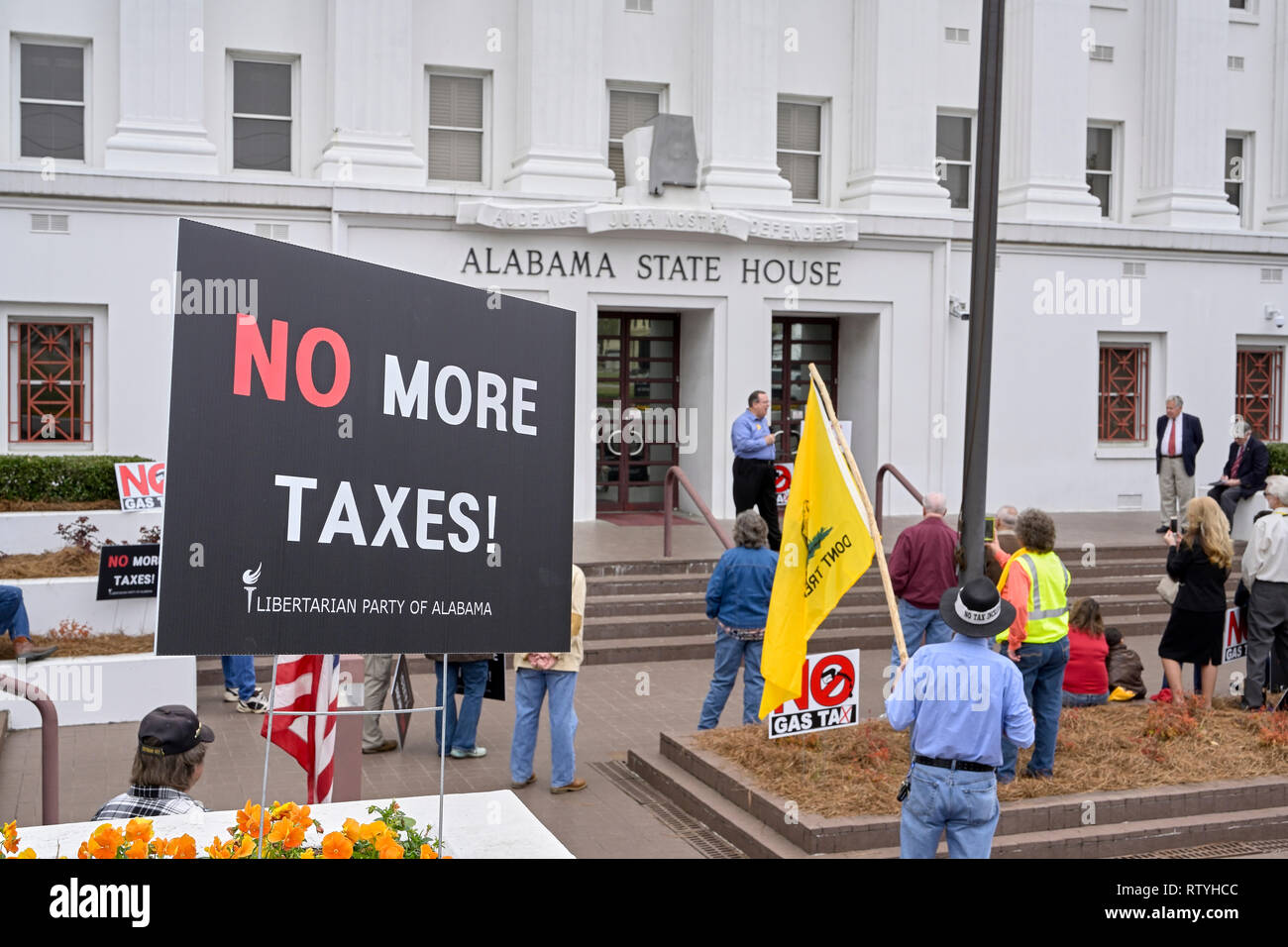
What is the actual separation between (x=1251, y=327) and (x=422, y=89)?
15.1m

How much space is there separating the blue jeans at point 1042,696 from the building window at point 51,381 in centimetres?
1379

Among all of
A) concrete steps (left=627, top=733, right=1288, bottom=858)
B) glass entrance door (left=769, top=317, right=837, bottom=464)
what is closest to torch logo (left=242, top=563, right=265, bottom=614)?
concrete steps (left=627, top=733, right=1288, bottom=858)

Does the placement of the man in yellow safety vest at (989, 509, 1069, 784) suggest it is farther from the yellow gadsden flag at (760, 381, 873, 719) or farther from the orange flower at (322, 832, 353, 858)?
the orange flower at (322, 832, 353, 858)

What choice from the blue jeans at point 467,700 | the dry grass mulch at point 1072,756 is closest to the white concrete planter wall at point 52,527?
the blue jeans at point 467,700

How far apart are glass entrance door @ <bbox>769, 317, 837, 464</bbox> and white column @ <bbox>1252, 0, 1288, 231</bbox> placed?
903 cm

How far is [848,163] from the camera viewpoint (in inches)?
867

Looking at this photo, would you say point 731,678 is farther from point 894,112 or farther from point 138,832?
point 894,112

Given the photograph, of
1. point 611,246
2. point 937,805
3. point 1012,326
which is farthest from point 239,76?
point 937,805

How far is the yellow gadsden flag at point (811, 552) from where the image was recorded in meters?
8.17

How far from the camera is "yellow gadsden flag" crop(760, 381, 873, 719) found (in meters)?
8.17

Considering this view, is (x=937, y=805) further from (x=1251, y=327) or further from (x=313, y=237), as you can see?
(x=1251, y=327)

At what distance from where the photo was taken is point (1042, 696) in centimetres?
865

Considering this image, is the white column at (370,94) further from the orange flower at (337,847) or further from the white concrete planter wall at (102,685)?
the orange flower at (337,847)

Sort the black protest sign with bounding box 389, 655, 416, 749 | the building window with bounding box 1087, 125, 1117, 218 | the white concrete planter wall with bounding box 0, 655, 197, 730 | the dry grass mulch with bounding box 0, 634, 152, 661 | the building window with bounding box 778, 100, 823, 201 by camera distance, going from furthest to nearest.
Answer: the building window with bounding box 1087, 125, 1117, 218 < the building window with bounding box 778, 100, 823, 201 < the dry grass mulch with bounding box 0, 634, 152, 661 < the white concrete planter wall with bounding box 0, 655, 197, 730 < the black protest sign with bounding box 389, 655, 416, 749
